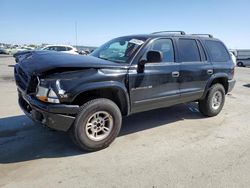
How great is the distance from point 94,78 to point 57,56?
2.48 feet

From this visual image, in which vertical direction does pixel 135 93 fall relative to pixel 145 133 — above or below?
above

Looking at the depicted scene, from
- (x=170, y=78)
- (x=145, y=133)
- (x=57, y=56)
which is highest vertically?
(x=57, y=56)

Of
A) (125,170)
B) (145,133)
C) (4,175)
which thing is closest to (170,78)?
(145,133)

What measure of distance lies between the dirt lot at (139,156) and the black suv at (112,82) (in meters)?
0.44

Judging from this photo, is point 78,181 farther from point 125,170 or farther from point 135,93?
point 135,93

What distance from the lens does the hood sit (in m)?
3.51

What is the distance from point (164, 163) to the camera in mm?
3621

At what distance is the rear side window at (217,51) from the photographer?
5.80m

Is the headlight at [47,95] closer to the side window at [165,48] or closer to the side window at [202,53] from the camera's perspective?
the side window at [165,48]

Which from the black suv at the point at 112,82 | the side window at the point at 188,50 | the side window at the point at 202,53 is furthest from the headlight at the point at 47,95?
the side window at the point at 202,53

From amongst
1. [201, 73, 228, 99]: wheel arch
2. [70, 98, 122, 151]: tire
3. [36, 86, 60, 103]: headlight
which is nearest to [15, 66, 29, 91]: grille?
[36, 86, 60, 103]: headlight

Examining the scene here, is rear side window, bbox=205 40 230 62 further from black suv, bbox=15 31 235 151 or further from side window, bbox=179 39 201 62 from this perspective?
side window, bbox=179 39 201 62

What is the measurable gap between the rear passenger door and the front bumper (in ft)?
7.94

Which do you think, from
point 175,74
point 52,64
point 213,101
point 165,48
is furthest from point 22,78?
point 213,101
